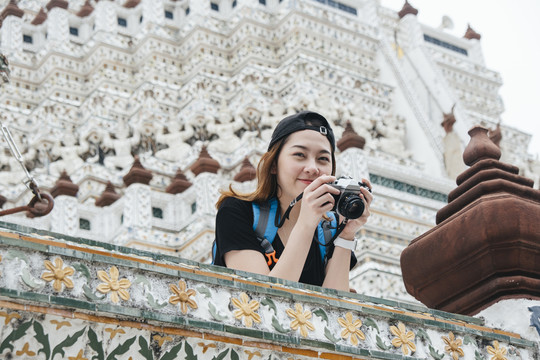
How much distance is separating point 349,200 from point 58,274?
1475 millimetres

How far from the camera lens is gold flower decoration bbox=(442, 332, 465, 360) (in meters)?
4.49

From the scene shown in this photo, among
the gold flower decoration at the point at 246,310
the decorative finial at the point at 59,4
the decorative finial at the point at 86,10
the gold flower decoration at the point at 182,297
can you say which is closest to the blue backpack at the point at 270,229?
the gold flower decoration at the point at 246,310

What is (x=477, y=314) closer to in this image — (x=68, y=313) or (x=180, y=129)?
(x=68, y=313)

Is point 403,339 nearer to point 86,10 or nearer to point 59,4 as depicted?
point 59,4

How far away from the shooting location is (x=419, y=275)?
5.59 metres

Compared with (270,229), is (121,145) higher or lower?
higher

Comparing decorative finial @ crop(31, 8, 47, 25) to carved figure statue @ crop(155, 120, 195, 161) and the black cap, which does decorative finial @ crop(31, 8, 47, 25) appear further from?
the black cap

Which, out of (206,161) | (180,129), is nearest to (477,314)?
(206,161)

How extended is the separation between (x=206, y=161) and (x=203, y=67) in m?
8.07

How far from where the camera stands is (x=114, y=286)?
11.9 feet

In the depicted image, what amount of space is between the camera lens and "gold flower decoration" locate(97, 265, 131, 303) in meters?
1.21

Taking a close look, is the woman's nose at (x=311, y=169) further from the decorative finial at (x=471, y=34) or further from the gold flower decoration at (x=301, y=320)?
the decorative finial at (x=471, y=34)

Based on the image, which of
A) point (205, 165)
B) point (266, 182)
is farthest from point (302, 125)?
point (205, 165)

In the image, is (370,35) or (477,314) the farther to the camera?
(370,35)
